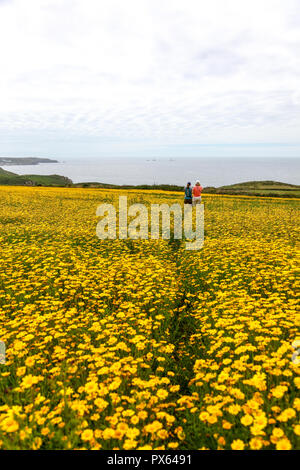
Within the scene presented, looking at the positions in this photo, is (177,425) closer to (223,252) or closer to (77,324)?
(77,324)

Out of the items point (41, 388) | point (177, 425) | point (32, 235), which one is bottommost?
point (177, 425)

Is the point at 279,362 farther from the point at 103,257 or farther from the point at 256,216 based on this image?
the point at 256,216

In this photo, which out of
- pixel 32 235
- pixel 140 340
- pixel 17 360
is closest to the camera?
pixel 17 360

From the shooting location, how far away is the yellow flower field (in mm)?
Result: 3172

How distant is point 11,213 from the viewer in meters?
21.7

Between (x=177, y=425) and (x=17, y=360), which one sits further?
(x=17, y=360)

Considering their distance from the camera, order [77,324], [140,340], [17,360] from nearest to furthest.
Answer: [17,360], [140,340], [77,324]

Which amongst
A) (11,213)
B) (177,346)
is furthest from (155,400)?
(11,213)

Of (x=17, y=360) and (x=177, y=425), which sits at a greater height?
(x=17, y=360)

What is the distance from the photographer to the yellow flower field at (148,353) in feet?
10.4

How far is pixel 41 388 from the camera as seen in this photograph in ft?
13.0

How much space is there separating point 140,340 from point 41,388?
182 cm

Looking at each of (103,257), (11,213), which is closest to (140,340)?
(103,257)

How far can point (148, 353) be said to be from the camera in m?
4.54
